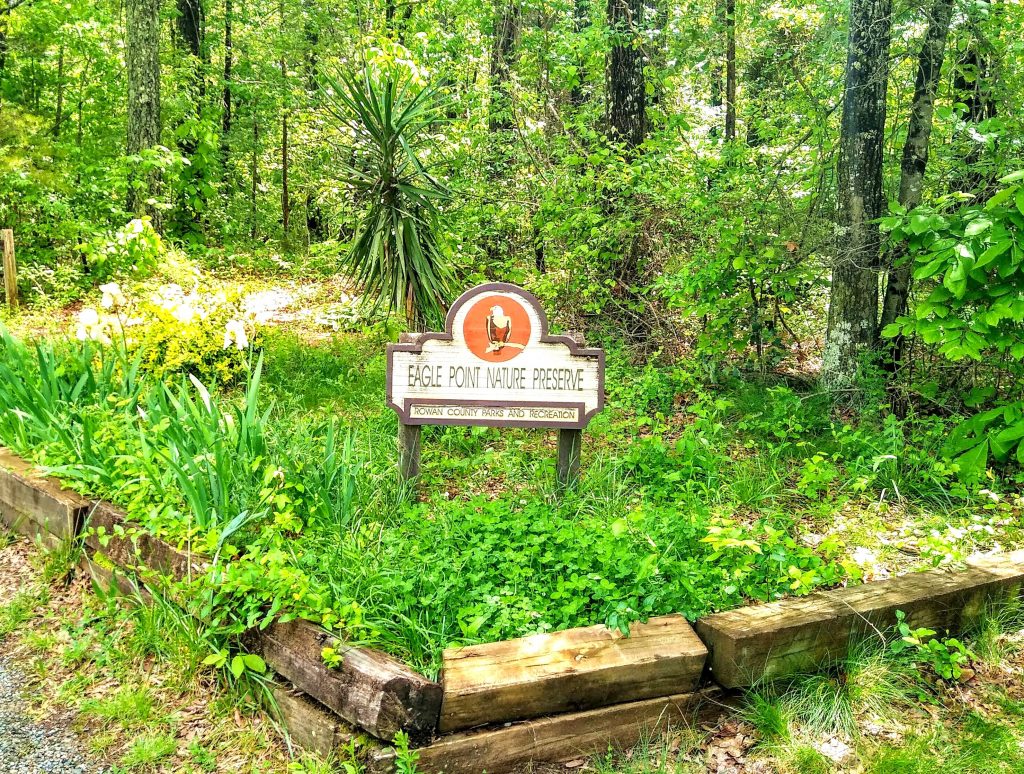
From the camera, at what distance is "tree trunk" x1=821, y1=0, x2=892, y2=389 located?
5012 mm

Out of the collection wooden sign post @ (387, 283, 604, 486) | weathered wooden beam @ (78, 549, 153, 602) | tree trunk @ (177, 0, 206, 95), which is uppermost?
tree trunk @ (177, 0, 206, 95)

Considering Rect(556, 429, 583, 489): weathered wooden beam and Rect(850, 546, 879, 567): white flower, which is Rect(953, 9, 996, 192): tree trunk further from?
Rect(556, 429, 583, 489): weathered wooden beam

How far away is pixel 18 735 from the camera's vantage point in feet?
8.80

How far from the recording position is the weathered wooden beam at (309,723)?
2424mm

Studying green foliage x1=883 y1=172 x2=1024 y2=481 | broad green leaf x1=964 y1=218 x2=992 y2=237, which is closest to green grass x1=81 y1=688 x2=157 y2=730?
green foliage x1=883 y1=172 x2=1024 y2=481

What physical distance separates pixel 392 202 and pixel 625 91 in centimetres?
312

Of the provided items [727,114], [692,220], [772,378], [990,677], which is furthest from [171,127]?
[990,677]

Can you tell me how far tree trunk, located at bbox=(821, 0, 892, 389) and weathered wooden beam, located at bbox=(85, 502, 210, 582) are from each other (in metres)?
4.36

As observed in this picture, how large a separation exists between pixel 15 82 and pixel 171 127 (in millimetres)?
2246

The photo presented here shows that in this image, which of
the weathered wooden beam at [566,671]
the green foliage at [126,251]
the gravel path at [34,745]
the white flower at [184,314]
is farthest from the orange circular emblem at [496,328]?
the green foliage at [126,251]

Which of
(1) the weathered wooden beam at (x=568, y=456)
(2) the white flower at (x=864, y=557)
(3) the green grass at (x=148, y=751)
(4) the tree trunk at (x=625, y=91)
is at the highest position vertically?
(4) the tree trunk at (x=625, y=91)

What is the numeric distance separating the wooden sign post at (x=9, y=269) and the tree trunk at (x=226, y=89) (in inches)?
225

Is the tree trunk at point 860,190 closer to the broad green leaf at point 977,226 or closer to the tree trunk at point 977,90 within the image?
the tree trunk at point 977,90

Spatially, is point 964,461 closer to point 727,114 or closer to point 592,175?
point 592,175
